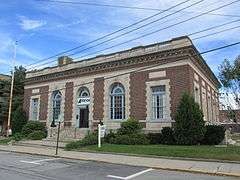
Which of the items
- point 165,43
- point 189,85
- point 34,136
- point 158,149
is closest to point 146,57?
point 165,43

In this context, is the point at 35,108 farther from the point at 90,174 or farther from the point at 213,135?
the point at 90,174

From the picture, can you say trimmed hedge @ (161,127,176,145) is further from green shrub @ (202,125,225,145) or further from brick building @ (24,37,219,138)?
green shrub @ (202,125,225,145)

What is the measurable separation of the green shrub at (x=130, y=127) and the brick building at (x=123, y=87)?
1.03 metres

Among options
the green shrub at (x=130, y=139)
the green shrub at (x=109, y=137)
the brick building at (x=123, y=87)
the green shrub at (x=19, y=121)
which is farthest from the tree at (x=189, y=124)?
the green shrub at (x=19, y=121)

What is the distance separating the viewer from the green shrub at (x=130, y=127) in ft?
82.1

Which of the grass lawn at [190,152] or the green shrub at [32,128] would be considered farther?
the green shrub at [32,128]

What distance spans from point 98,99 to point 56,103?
6295 mm

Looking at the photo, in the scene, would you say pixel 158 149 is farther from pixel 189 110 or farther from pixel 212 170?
pixel 212 170

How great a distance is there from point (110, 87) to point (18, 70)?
2244 cm

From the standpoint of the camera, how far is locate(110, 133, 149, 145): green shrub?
2353 cm

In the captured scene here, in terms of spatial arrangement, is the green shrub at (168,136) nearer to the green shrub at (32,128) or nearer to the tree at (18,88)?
the green shrub at (32,128)

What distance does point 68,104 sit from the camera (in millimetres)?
32500

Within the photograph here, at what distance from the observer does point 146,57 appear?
89.0 ft

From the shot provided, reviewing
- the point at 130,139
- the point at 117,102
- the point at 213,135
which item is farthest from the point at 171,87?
the point at 117,102
